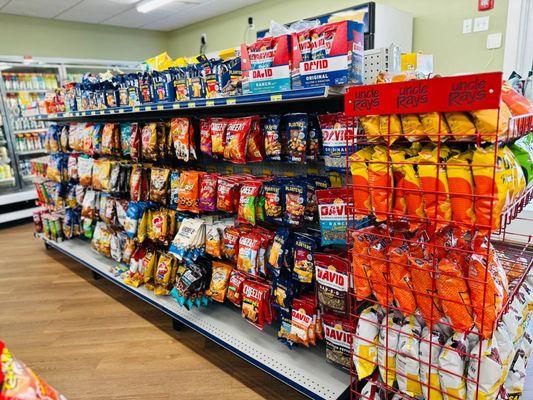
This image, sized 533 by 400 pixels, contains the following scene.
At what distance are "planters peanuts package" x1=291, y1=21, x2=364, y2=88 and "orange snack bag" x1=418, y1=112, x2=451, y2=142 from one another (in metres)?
0.51

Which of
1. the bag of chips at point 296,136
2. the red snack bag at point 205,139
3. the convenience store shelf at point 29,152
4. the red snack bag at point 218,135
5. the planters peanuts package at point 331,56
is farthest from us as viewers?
the convenience store shelf at point 29,152

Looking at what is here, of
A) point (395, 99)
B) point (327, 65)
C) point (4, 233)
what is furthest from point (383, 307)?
point (4, 233)

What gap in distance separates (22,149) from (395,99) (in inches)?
252

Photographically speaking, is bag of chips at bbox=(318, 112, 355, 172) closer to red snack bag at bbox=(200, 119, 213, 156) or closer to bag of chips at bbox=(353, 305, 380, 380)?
bag of chips at bbox=(353, 305, 380, 380)

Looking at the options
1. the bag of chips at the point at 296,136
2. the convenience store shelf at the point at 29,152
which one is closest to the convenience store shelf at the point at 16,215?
the convenience store shelf at the point at 29,152

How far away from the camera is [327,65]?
5.50ft

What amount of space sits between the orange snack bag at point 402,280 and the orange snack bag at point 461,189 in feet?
0.80

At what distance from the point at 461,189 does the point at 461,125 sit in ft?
0.63

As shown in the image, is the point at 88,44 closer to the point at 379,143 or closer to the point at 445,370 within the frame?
the point at 379,143

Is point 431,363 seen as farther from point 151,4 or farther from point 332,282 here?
point 151,4

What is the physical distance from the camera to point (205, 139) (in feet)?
8.00

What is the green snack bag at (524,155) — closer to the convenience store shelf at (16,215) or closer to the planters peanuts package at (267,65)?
the planters peanuts package at (267,65)

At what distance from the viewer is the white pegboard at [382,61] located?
5.89 feet

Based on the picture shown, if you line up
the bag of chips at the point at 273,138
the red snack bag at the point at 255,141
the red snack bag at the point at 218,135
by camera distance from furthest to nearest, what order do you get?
the red snack bag at the point at 218,135 < the red snack bag at the point at 255,141 < the bag of chips at the point at 273,138
